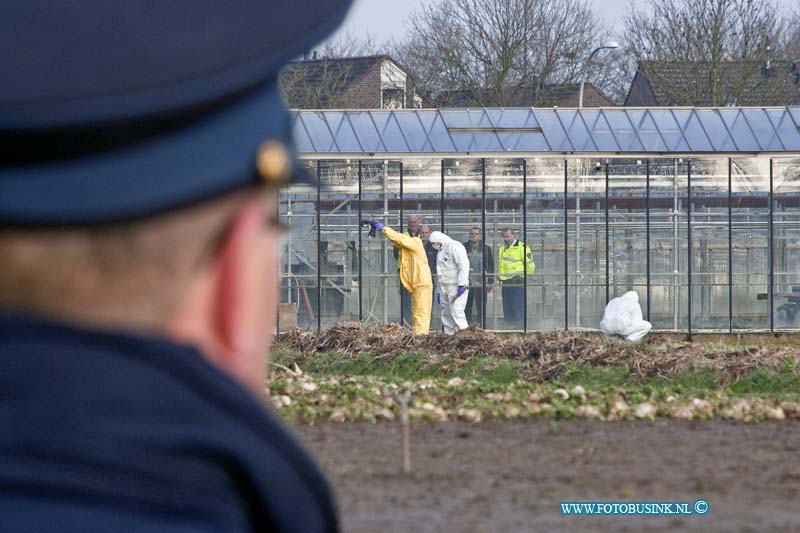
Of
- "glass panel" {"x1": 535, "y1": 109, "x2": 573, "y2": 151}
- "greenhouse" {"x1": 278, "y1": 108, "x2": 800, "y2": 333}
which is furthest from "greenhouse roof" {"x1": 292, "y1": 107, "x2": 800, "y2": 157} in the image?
"greenhouse" {"x1": 278, "y1": 108, "x2": 800, "y2": 333}

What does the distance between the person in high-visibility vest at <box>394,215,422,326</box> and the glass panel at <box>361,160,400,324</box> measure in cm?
15

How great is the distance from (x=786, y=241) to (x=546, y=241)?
4.52 metres

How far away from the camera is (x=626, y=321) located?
17344mm

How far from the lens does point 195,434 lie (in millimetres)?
880

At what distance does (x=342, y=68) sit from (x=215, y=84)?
159 ft

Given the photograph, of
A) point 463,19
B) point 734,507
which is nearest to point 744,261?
point 734,507

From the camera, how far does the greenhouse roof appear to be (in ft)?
85.8

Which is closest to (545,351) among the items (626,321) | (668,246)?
(626,321)

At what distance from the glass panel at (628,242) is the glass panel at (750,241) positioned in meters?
1.67

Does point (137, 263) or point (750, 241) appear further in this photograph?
point (750, 241)

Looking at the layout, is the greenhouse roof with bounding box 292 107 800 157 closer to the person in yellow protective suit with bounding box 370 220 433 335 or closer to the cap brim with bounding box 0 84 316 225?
the person in yellow protective suit with bounding box 370 220 433 335

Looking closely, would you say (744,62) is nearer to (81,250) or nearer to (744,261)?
(744,261)

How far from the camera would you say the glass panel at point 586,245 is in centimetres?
2319

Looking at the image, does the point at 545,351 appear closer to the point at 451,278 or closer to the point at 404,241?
the point at 404,241
